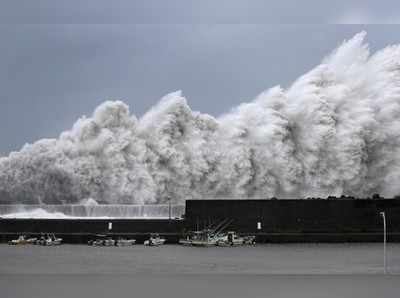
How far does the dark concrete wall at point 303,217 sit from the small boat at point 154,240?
2089mm

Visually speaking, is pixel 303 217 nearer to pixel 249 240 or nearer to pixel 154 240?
pixel 249 240

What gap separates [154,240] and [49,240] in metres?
6.09

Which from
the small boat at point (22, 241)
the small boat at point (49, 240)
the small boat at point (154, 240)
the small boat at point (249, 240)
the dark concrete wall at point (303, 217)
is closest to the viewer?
the small boat at point (249, 240)

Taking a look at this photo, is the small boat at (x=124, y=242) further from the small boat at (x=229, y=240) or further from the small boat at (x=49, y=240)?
the small boat at (x=229, y=240)

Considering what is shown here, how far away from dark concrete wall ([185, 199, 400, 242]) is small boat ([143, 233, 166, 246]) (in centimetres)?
209

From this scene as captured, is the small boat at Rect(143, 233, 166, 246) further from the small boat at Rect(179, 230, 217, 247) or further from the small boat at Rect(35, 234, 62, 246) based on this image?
the small boat at Rect(35, 234, 62, 246)

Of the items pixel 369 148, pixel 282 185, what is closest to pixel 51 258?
pixel 282 185

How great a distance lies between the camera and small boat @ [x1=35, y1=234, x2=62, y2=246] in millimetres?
40312

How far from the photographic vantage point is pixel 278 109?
5666 centimetres

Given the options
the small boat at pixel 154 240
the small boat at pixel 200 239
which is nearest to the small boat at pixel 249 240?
the small boat at pixel 200 239

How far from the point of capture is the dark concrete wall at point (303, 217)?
1550 inches

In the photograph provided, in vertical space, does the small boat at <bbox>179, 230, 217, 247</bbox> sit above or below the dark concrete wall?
below

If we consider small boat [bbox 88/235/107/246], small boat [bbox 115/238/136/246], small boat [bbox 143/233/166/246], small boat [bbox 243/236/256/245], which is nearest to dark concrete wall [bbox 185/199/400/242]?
small boat [bbox 243/236/256/245]

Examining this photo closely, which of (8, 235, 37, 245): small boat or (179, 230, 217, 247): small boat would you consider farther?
(8, 235, 37, 245): small boat
